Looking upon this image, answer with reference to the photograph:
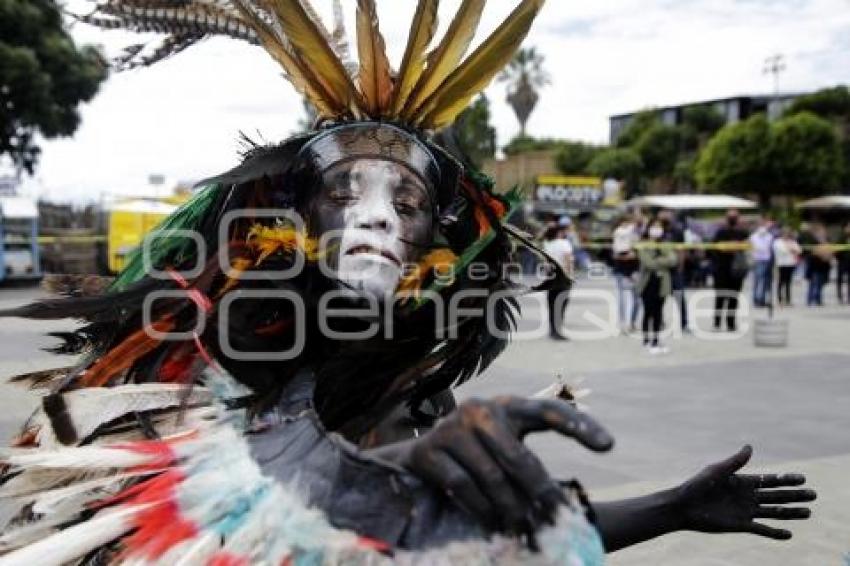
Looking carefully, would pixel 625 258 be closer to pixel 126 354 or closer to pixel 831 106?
pixel 126 354

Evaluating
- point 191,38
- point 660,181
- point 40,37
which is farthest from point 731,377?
point 660,181

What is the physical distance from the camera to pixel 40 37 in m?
21.6

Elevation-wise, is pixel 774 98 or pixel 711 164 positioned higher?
pixel 774 98

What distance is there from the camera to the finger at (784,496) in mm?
1976

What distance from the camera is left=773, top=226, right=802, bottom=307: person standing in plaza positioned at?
15.8 metres

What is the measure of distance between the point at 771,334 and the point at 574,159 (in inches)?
1835

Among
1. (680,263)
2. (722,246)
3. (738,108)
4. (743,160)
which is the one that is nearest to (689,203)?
Result: (743,160)

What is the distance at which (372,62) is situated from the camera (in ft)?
6.82

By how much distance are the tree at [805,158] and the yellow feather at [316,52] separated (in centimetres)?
4429

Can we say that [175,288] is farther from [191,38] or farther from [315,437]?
[191,38]

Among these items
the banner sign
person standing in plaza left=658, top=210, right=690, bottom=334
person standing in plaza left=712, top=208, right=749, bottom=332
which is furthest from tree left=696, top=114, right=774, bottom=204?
person standing in plaza left=658, top=210, right=690, bottom=334

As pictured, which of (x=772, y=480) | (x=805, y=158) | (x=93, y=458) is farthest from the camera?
(x=805, y=158)

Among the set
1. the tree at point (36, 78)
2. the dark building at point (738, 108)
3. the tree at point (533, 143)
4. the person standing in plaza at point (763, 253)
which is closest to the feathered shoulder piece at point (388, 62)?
the person standing in plaza at point (763, 253)

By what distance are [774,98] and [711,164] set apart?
1162 inches
